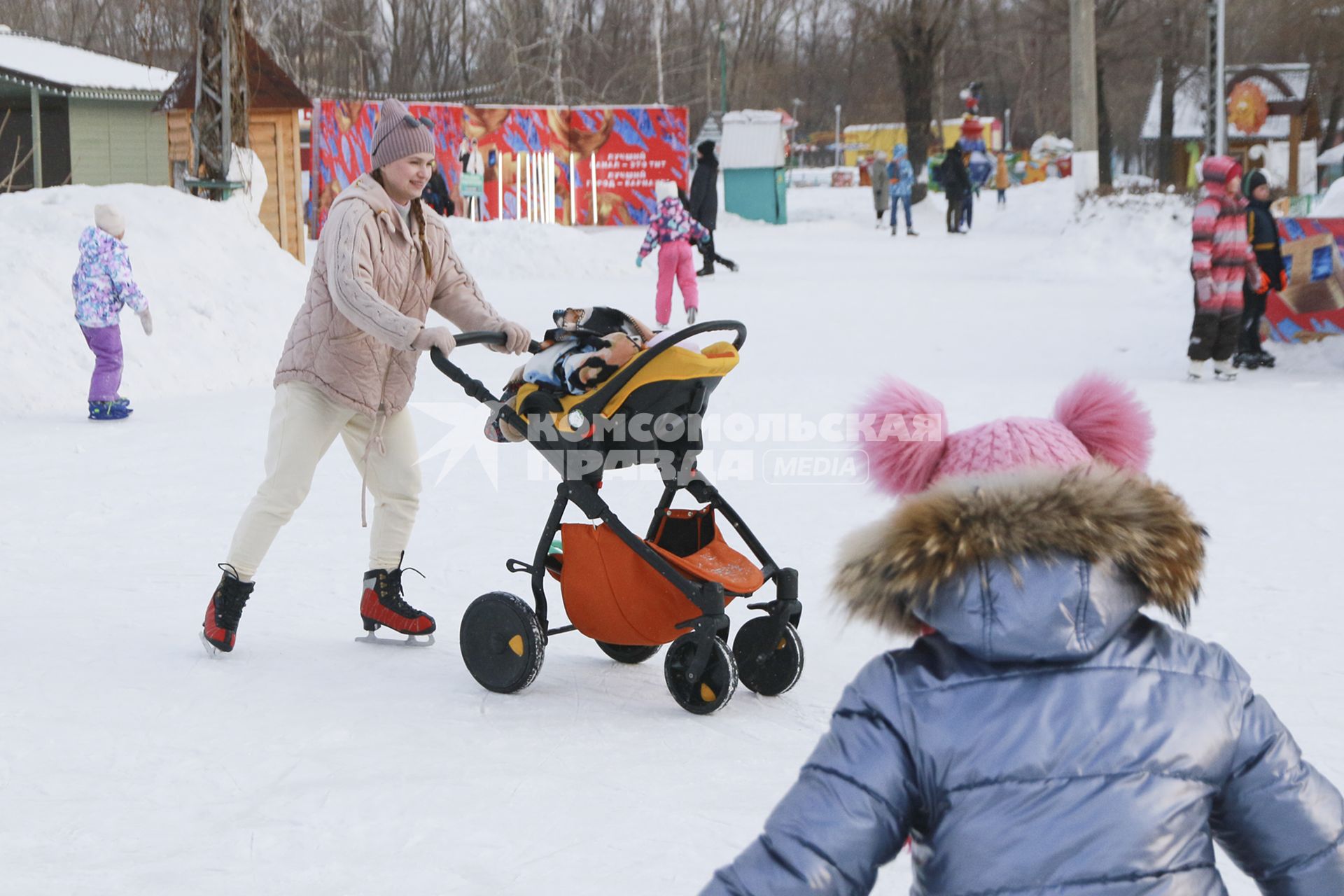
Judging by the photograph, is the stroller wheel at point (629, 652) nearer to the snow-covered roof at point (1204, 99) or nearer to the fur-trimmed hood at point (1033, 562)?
the fur-trimmed hood at point (1033, 562)

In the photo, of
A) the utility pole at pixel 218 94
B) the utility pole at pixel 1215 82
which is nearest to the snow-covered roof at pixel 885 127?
the utility pole at pixel 1215 82

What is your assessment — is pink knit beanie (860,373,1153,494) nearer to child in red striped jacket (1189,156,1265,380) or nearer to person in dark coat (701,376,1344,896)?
person in dark coat (701,376,1344,896)

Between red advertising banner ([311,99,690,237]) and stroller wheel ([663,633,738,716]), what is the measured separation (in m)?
25.7

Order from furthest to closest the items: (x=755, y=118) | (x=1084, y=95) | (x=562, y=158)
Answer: (x=755, y=118) < (x=562, y=158) < (x=1084, y=95)

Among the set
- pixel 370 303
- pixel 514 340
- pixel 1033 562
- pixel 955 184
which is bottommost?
pixel 1033 562

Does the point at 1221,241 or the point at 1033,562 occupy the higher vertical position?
the point at 1221,241

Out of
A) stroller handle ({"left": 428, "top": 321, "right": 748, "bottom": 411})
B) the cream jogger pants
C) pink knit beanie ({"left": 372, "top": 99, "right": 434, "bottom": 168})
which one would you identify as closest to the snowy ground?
the cream jogger pants

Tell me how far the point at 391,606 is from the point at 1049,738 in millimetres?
3540

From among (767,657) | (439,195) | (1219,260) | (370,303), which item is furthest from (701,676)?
(439,195)

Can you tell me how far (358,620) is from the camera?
5129 mm

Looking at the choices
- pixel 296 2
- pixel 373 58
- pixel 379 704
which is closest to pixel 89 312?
pixel 379 704

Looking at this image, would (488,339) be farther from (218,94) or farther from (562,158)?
(562,158)

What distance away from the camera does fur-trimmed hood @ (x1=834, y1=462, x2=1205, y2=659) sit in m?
1.51

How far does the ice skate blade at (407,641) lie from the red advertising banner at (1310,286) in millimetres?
8218
